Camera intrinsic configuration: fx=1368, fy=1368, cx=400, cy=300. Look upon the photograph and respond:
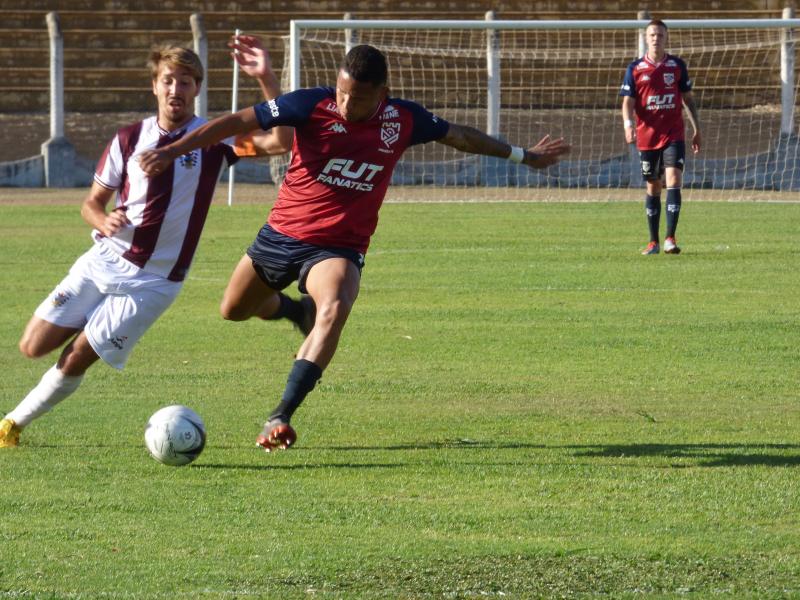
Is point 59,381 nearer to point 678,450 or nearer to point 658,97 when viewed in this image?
point 678,450

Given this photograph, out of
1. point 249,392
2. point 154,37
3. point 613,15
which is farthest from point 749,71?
point 249,392

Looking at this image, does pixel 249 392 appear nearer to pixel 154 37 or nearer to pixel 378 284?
pixel 378 284

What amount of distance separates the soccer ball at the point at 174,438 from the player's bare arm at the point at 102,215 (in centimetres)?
91

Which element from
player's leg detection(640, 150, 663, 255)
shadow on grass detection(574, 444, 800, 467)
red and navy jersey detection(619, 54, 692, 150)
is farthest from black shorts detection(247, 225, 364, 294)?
red and navy jersey detection(619, 54, 692, 150)

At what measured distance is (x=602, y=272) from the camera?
43.9 feet

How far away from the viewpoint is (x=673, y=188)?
14750 mm

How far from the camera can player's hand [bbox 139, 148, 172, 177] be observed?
618 centimetres

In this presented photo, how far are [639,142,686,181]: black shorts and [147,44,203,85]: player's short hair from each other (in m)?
9.01

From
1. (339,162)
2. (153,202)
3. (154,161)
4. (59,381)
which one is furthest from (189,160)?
(59,381)

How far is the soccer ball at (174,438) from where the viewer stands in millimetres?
6152

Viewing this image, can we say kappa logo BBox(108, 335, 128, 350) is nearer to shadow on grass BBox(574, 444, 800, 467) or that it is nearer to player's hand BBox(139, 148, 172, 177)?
player's hand BBox(139, 148, 172, 177)

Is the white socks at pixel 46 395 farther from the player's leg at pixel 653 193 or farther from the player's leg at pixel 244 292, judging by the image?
the player's leg at pixel 653 193

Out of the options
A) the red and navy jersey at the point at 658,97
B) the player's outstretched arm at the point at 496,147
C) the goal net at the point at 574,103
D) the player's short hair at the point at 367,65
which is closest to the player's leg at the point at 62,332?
the player's short hair at the point at 367,65

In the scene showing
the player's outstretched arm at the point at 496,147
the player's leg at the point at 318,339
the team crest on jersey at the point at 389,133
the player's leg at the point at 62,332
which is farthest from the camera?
the player's outstretched arm at the point at 496,147
